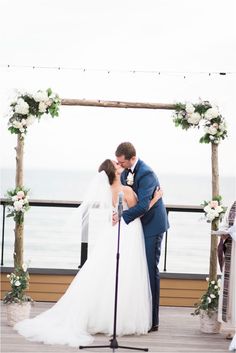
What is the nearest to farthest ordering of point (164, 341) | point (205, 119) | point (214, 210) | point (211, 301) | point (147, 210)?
point (164, 341)
point (147, 210)
point (211, 301)
point (214, 210)
point (205, 119)

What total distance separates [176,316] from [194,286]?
1.91 feet

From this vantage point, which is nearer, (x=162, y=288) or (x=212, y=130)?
(x=212, y=130)

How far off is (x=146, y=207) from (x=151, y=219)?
182 millimetres

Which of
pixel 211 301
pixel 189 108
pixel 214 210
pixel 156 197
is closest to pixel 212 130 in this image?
pixel 189 108

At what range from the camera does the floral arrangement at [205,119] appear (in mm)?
6562

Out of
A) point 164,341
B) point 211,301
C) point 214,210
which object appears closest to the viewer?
point 164,341

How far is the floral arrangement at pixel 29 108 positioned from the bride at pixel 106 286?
0.82 metres

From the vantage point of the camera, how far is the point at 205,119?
6633mm

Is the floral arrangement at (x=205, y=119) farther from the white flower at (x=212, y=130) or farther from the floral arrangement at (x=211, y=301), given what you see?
the floral arrangement at (x=211, y=301)

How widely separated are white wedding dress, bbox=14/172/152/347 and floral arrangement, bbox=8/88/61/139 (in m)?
1.18

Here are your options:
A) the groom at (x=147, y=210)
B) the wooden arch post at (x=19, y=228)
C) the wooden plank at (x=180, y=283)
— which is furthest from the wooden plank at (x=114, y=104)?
the wooden plank at (x=180, y=283)

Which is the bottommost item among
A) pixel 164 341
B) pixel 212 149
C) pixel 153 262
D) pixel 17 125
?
pixel 164 341

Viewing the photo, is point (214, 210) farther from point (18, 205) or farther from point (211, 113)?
point (18, 205)

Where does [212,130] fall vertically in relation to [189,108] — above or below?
below
